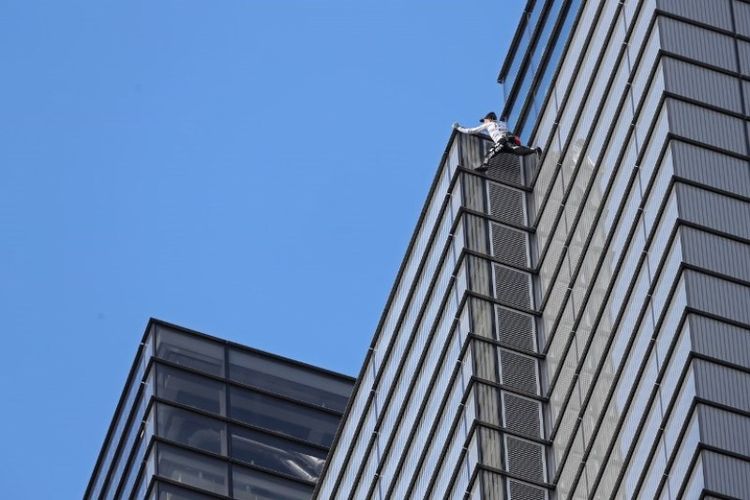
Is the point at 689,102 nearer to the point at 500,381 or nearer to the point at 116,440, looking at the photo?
the point at 500,381

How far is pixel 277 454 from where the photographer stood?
119 metres

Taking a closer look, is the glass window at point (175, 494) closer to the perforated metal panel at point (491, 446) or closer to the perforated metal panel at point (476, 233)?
the perforated metal panel at point (476, 233)

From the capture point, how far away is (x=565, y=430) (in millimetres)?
81500

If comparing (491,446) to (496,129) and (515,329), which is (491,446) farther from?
(496,129)

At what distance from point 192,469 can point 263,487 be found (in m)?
3.10

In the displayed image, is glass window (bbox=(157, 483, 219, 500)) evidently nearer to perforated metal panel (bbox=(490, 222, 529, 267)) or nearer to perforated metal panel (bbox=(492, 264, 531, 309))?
perforated metal panel (bbox=(490, 222, 529, 267))

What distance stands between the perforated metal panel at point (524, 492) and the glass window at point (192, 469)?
3463 cm

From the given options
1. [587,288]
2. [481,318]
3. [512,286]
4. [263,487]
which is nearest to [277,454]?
[263,487]

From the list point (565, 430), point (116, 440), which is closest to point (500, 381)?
point (565, 430)

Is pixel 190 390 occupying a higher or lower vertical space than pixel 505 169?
higher

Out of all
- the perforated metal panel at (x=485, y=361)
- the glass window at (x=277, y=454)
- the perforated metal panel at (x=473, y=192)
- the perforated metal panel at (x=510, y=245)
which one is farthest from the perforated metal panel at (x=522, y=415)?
the glass window at (x=277, y=454)

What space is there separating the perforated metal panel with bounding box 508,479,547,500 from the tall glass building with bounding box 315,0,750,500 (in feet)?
0.18

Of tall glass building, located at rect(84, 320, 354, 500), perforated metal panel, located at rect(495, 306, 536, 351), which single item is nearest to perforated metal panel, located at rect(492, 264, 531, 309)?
perforated metal panel, located at rect(495, 306, 536, 351)

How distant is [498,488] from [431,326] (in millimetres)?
9220
